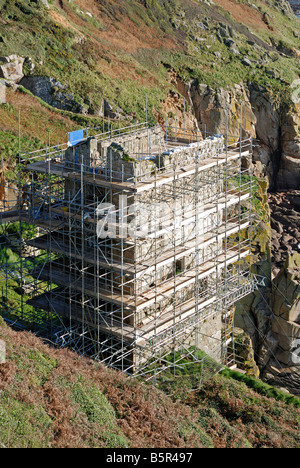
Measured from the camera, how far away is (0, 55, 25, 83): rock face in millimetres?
45750

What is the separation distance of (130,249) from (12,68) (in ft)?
89.9

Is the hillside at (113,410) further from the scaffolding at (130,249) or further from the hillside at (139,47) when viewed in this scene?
the hillside at (139,47)

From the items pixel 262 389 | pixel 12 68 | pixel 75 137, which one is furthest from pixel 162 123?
pixel 262 389

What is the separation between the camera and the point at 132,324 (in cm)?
2345

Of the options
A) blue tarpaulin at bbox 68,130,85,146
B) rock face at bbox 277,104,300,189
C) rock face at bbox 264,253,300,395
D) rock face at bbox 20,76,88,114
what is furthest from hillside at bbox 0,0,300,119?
blue tarpaulin at bbox 68,130,85,146

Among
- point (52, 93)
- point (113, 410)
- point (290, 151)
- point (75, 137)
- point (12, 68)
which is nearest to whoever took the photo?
point (113, 410)

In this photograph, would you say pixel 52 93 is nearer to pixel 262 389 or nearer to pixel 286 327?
pixel 286 327

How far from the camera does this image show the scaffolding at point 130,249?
2272 centimetres

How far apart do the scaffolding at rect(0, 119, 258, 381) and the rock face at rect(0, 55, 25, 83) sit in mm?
21475

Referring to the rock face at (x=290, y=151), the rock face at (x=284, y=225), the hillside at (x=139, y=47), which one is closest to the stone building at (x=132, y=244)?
the rock face at (x=284, y=225)

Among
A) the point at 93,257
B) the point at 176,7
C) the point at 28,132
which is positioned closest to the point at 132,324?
the point at 93,257

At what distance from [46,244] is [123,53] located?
3580cm

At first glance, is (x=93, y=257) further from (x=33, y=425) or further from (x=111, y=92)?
(x=111, y=92)

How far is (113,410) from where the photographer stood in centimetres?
2034
